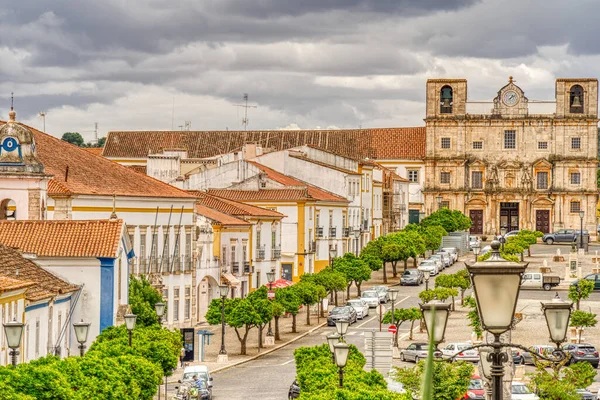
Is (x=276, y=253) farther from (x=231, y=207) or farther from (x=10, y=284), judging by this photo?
(x=10, y=284)

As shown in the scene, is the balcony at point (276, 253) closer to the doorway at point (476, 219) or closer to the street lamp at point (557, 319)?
the doorway at point (476, 219)

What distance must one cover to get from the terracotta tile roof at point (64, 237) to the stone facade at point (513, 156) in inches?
2987

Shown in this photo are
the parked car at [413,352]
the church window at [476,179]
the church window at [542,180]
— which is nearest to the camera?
the parked car at [413,352]

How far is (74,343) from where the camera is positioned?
119 ft

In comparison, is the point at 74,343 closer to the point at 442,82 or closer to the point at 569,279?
the point at 569,279

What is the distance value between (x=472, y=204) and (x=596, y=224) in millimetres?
10354

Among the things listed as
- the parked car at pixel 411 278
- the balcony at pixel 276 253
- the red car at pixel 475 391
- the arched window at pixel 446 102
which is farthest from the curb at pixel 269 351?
the arched window at pixel 446 102

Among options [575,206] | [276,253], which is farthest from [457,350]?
[575,206]

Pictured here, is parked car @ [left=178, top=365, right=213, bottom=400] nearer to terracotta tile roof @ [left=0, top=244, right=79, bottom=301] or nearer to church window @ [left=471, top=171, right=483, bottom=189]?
terracotta tile roof @ [left=0, top=244, right=79, bottom=301]

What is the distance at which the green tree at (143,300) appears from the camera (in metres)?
40.6

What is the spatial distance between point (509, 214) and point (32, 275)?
81.5 m

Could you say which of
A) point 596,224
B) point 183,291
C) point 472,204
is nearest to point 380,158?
point 472,204

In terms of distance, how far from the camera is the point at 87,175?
5138 cm

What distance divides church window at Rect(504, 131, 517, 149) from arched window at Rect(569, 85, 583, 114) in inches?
198
